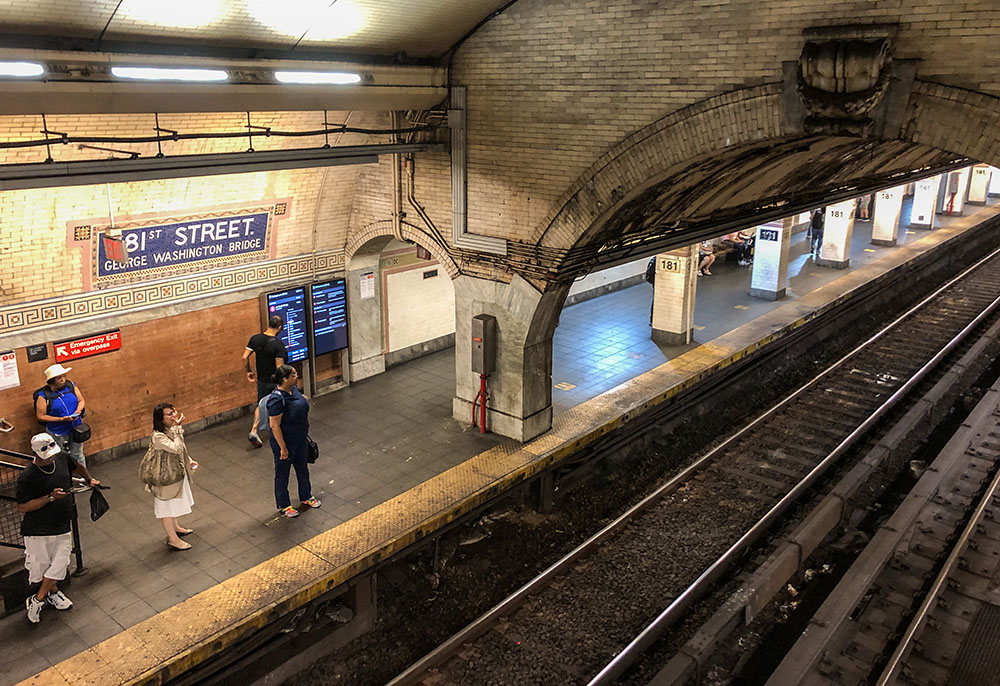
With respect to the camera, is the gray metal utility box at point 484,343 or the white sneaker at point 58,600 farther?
the gray metal utility box at point 484,343

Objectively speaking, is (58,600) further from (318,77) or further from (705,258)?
(705,258)

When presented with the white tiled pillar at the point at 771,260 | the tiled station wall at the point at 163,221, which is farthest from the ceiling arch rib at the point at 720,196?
the tiled station wall at the point at 163,221

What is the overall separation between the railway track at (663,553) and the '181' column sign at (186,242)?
5458mm

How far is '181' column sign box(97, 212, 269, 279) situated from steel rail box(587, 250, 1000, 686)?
6556mm

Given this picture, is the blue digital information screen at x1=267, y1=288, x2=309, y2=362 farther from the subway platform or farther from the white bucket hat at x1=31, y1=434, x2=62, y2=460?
the white bucket hat at x1=31, y1=434, x2=62, y2=460

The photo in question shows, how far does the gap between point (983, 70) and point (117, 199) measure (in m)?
8.20

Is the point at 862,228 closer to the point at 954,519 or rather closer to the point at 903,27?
the point at 954,519

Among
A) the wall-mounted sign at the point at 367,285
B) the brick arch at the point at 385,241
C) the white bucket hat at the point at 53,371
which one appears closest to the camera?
the white bucket hat at the point at 53,371

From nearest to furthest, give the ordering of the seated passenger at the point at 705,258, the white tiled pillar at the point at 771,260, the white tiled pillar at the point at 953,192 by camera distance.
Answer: the white tiled pillar at the point at 771,260 → the seated passenger at the point at 705,258 → the white tiled pillar at the point at 953,192

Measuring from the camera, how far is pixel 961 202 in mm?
30078

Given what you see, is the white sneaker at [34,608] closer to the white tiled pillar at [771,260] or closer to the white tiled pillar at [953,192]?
the white tiled pillar at [771,260]

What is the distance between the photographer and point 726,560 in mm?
8250

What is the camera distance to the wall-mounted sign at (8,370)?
8055 mm

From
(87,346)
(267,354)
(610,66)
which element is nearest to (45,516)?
(87,346)
